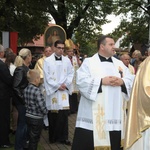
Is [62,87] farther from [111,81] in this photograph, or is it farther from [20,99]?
[111,81]

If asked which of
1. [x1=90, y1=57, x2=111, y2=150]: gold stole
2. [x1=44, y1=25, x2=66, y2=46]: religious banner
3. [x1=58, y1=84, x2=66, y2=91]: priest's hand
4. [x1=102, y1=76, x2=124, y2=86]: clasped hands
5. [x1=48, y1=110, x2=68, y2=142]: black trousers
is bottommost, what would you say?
[x1=48, y1=110, x2=68, y2=142]: black trousers

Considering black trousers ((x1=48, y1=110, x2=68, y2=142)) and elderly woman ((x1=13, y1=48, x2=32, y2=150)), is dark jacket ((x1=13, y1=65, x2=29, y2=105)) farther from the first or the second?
black trousers ((x1=48, y1=110, x2=68, y2=142))

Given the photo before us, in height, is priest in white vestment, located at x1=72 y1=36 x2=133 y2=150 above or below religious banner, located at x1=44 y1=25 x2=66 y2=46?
below

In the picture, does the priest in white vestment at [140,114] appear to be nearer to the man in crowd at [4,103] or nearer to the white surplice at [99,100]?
the white surplice at [99,100]

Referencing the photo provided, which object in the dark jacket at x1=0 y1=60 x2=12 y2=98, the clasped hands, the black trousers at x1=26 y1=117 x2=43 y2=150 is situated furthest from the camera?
the dark jacket at x1=0 y1=60 x2=12 y2=98

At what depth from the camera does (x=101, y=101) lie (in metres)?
4.34

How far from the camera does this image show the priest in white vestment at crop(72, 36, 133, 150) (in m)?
4.30

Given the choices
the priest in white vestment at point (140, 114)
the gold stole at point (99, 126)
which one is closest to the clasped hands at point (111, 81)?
the gold stole at point (99, 126)

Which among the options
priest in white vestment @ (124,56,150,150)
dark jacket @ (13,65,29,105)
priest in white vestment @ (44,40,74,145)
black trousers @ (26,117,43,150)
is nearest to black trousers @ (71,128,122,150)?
black trousers @ (26,117,43,150)

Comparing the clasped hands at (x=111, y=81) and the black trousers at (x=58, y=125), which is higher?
the clasped hands at (x=111, y=81)

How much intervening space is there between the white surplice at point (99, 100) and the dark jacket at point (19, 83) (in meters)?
1.39

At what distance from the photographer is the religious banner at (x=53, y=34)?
9609mm

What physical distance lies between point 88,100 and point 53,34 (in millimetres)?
5488

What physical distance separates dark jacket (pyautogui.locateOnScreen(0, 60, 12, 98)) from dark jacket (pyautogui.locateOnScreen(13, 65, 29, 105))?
0.22 meters
